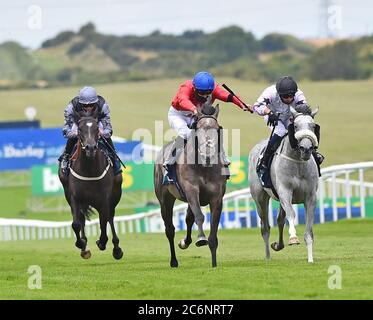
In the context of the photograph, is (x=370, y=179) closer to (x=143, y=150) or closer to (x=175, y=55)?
(x=143, y=150)

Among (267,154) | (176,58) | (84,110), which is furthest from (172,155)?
(176,58)

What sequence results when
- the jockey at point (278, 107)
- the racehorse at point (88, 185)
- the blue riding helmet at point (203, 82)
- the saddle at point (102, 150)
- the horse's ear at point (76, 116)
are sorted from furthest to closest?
1. the saddle at point (102, 150)
2. the racehorse at point (88, 185)
3. the horse's ear at point (76, 116)
4. the jockey at point (278, 107)
5. the blue riding helmet at point (203, 82)

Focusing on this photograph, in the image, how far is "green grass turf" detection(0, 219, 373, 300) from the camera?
1202 centimetres

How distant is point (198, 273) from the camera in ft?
45.6

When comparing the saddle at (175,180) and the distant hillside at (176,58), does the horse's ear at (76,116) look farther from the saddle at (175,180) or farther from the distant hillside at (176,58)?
the distant hillside at (176,58)

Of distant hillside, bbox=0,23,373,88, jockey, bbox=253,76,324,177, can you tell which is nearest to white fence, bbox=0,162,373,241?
jockey, bbox=253,76,324,177

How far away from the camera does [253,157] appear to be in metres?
16.4

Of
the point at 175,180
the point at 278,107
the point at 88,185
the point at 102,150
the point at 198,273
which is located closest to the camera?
the point at 198,273

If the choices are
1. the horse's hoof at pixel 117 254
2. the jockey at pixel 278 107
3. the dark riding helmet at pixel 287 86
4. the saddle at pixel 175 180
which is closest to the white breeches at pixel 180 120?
the saddle at pixel 175 180

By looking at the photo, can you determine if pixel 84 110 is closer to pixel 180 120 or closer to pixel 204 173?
A: pixel 180 120

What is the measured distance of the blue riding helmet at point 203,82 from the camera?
A: 48.9 ft

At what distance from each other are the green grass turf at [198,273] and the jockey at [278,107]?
1.27 meters

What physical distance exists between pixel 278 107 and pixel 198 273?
259cm
